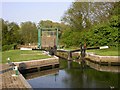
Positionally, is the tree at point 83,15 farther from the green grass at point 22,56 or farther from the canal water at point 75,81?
the canal water at point 75,81

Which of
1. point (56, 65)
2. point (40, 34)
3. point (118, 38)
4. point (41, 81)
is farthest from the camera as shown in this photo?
point (40, 34)

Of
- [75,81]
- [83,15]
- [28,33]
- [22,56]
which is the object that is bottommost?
[75,81]

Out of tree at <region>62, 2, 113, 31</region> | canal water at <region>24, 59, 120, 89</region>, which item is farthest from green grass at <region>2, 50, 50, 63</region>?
tree at <region>62, 2, 113, 31</region>

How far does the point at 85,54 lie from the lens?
32156mm

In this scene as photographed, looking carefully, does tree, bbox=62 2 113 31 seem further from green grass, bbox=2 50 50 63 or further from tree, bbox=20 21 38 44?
green grass, bbox=2 50 50 63

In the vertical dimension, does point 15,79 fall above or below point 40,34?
below

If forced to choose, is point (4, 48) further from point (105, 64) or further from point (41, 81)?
point (41, 81)

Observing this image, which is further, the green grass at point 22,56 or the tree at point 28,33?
the tree at point 28,33

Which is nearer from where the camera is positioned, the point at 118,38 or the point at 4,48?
the point at 118,38

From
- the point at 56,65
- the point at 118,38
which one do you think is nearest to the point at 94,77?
the point at 56,65

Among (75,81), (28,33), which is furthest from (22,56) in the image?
(28,33)

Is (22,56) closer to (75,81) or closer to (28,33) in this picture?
(75,81)

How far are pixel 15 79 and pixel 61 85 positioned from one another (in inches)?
129

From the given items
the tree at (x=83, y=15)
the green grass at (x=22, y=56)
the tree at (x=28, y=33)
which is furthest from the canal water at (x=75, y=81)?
the tree at (x=28, y=33)
